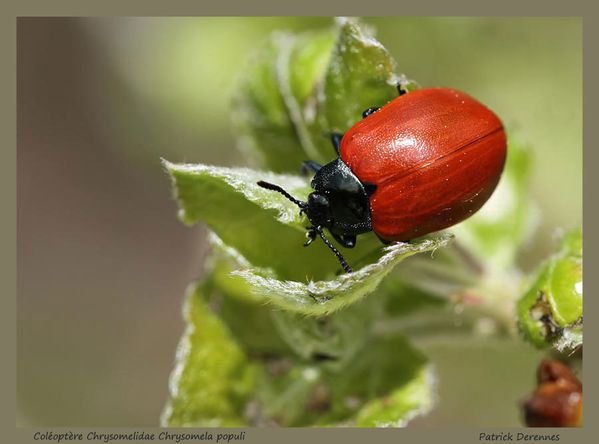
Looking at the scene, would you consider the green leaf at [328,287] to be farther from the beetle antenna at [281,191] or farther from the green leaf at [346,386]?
the green leaf at [346,386]

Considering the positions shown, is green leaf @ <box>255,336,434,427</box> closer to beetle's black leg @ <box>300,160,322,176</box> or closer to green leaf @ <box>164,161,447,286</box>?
green leaf @ <box>164,161,447,286</box>

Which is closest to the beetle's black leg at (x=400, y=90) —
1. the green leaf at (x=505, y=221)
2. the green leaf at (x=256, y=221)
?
the green leaf at (x=256, y=221)

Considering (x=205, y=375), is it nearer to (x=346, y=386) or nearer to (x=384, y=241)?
(x=346, y=386)

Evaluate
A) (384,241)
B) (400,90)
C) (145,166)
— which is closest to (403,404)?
(384,241)

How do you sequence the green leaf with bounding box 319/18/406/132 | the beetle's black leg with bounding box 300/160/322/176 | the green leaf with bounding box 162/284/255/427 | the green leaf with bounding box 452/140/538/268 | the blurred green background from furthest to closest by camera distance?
the blurred green background
the green leaf with bounding box 452/140/538/268
the beetle's black leg with bounding box 300/160/322/176
the green leaf with bounding box 162/284/255/427
the green leaf with bounding box 319/18/406/132

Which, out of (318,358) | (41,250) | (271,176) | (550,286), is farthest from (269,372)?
(41,250)

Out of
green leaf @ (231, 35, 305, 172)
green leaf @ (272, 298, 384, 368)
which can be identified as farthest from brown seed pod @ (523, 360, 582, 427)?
green leaf @ (231, 35, 305, 172)
